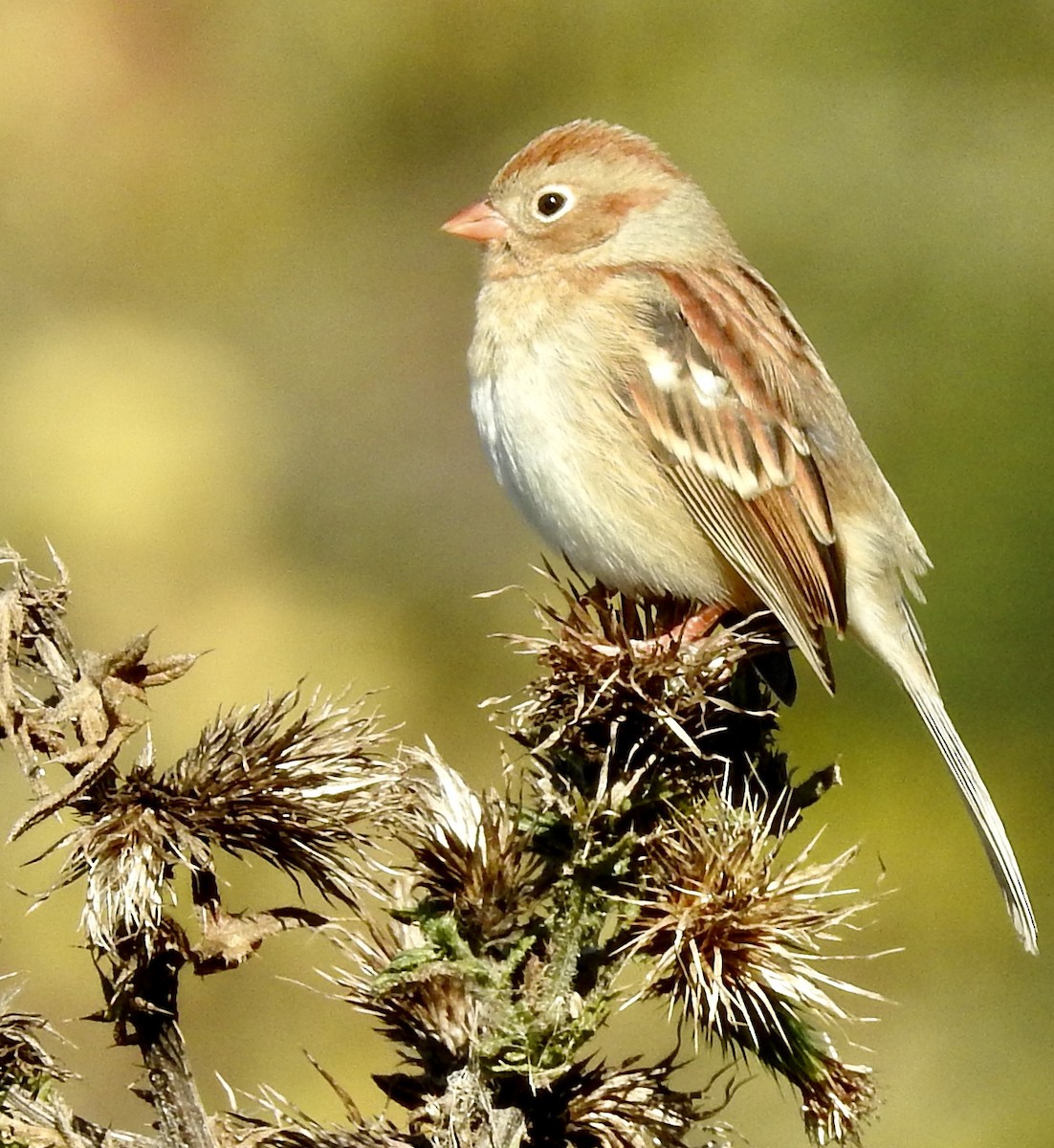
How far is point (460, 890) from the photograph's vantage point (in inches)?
69.7

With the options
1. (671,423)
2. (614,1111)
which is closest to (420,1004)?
(614,1111)

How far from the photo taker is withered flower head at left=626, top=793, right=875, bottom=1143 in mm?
1759

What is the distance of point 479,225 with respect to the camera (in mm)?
3426

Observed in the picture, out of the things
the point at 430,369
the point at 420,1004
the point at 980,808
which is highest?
the point at 420,1004

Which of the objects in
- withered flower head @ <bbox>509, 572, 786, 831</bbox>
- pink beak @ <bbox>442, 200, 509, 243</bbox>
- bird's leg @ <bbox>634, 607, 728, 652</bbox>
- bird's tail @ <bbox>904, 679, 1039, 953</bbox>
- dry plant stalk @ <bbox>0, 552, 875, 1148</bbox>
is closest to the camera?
dry plant stalk @ <bbox>0, 552, 875, 1148</bbox>

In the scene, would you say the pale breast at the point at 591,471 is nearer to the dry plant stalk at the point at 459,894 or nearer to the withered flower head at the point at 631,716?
the withered flower head at the point at 631,716

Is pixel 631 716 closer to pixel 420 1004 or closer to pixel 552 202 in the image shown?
pixel 420 1004

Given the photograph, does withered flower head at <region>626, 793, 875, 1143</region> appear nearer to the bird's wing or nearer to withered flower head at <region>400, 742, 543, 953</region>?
withered flower head at <region>400, 742, 543, 953</region>

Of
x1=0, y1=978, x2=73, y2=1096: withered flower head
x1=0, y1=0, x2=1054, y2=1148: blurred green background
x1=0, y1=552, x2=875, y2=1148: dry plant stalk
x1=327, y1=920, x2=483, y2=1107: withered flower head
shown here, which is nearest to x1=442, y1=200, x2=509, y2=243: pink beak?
x1=0, y1=0, x2=1054, y2=1148: blurred green background

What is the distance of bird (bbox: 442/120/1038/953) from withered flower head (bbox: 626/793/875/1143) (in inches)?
36.8

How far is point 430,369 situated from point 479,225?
125cm

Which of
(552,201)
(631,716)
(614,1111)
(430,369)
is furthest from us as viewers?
(430,369)

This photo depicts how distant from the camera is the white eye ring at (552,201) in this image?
3.39 meters

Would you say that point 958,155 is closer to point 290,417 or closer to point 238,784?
point 290,417
